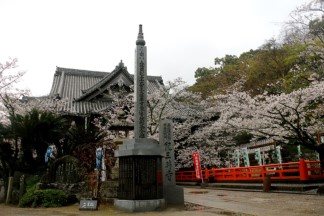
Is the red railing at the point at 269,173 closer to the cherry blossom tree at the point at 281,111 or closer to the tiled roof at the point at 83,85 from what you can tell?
the cherry blossom tree at the point at 281,111

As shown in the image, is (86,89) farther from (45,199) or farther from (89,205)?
(89,205)

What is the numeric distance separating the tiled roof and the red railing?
9.95 meters

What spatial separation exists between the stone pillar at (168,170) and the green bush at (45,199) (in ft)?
13.4

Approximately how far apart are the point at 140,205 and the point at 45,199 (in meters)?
4.45

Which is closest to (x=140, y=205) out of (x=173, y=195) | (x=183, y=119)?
(x=173, y=195)

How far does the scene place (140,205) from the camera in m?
9.27

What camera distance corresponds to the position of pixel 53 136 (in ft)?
47.6

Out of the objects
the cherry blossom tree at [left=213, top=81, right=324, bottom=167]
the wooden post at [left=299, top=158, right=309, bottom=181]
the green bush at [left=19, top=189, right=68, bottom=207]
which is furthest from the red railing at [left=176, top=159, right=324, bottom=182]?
the green bush at [left=19, top=189, right=68, bottom=207]

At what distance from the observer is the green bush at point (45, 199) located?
11.3m

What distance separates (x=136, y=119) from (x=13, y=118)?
24.3 ft

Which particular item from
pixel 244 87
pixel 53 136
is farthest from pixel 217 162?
pixel 53 136

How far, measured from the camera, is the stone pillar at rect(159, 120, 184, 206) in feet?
34.7

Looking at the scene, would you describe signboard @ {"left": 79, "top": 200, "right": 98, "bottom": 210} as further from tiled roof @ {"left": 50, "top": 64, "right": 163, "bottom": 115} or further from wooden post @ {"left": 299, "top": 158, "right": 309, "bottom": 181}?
tiled roof @ {"left": 50, "top": 64, "right": 163, "bottom": 115}

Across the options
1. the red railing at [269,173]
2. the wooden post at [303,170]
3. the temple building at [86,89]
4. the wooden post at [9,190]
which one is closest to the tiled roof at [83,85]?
the temple building at [86,89]
